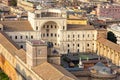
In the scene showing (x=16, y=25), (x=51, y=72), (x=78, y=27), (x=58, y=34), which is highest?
(x=16, y=25)

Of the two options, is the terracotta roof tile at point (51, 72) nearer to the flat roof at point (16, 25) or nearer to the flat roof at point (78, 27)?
the flat roof at point (16, 25)

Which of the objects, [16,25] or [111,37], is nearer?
[16,25]

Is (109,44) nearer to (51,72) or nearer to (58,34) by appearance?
(58,34)

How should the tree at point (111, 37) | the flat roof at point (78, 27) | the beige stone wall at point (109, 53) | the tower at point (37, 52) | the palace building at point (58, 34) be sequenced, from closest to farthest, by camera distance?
the tower at point (37, 52) < the beige stone wall at point (109, 53) < the palace building at point (58, 34) < the flat roof at point (78, 27) < the tree at point (111, 37)

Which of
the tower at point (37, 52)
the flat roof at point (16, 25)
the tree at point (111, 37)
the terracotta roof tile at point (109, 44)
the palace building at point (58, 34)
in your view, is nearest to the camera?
the tower at point (37, 52)

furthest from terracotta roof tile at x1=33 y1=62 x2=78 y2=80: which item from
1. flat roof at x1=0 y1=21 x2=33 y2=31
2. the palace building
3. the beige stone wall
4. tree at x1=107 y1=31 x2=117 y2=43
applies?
tree at x1=107 y1=31 x2=117 y2=43

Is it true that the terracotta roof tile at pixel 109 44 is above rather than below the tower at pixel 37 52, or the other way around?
below

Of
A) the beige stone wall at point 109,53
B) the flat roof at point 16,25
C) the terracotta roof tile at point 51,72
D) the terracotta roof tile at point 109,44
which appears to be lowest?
the beige stone wall at point 109,53

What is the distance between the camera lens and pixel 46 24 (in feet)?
171

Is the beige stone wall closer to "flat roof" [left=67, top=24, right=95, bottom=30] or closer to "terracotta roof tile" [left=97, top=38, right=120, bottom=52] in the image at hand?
"terracotta roof tile" [left=97, top=38, right=120, bottom=52]

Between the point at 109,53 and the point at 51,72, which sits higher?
the point at 51,72

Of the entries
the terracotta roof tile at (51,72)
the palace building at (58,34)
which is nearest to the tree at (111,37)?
the palace building at (58,34)

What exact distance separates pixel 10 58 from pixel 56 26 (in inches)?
526

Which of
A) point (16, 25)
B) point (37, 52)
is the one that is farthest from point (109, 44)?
point (37, 52)
